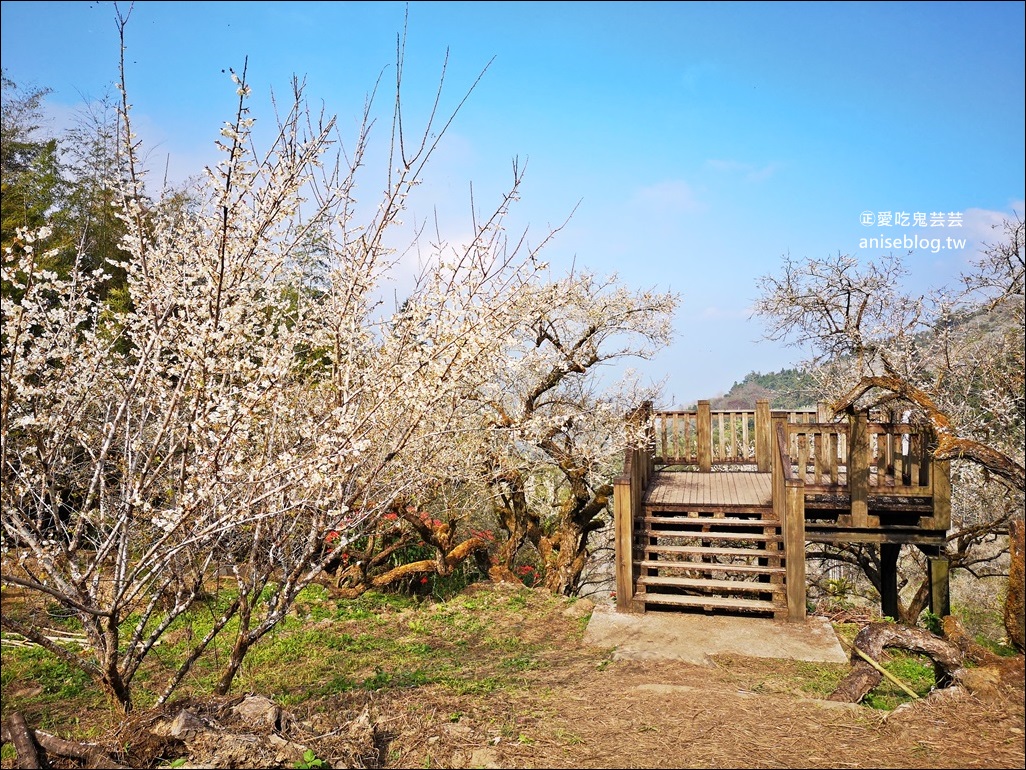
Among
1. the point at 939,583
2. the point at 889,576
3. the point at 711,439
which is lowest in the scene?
the point at 889,576

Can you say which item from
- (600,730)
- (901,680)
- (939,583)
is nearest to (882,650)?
(901,680)

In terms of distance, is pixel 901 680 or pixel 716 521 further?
pixel 716 521

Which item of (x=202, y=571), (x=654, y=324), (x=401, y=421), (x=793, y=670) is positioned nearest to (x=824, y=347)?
(x=654, y=324)

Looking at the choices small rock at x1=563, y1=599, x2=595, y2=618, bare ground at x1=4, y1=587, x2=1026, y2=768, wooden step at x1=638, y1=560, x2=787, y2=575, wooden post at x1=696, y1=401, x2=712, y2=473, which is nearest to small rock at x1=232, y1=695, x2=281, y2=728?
bare ground at x1=4, y1=587, x2=1026, y2=768

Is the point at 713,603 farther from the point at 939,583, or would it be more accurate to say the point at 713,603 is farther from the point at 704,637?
the point at 939,583

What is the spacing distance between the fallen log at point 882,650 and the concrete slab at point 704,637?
122 centimetres

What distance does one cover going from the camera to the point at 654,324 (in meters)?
10.3

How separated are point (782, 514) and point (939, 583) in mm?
3161

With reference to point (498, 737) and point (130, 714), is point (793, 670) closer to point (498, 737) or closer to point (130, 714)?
point (498, 737)

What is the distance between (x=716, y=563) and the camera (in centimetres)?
810

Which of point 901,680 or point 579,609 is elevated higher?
point 901,680

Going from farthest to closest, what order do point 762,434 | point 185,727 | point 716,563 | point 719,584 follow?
point 762,434
point 716,563
point 719,584
point 185,727

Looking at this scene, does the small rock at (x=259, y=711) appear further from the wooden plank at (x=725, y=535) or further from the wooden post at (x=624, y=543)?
the wooden plank at (x=725, y=535)

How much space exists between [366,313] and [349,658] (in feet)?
10.1
